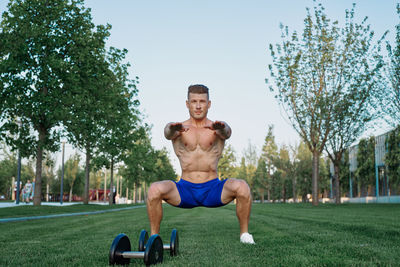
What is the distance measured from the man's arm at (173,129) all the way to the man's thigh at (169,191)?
22.7 inches

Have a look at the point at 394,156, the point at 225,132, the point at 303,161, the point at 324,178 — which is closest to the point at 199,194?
the point at 225,132

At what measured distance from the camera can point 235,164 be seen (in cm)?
6331

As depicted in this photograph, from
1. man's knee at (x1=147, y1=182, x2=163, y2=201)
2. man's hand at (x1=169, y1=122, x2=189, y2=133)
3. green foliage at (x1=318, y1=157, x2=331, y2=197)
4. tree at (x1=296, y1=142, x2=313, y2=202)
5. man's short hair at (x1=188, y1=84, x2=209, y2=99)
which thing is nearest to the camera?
man's knee at (x1=147, y1=182, x2=163, y2=201)

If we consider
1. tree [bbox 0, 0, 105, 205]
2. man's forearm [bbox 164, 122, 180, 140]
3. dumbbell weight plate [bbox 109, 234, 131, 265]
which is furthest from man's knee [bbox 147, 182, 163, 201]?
tree [bbox 0, 0, 105, 205]

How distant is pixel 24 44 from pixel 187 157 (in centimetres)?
1455

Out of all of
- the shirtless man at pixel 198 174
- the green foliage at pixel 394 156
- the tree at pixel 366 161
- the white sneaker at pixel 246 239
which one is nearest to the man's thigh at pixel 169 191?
the shirtless man at pixel 198 174

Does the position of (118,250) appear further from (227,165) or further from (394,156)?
(227,165)

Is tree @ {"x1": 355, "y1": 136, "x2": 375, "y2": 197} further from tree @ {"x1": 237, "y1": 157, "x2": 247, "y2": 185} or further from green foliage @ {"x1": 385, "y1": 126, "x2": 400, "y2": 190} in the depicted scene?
tree @ {"x1": 237, "y1": 157, "x2": 247, "y2": 185}

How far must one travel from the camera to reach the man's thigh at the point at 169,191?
4289 millimetres

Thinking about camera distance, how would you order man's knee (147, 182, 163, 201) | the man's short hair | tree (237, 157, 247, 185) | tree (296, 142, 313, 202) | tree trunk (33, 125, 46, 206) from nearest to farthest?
man's knee (147, 182, 163, 201) → the man's short hair → tree trunk (33, 125, 46, 206) → tree (296, 142, 313, 202) → tree (237, 157, 247, 185)

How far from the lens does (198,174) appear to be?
4.51 m

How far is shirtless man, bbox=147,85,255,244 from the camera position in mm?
4324

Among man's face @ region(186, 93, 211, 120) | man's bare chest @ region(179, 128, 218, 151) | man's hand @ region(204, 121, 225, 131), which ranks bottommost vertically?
man's bare chest @ region(179, 128, 218, 151)

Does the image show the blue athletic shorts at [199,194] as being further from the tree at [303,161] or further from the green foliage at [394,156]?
the tree at [303,161]
